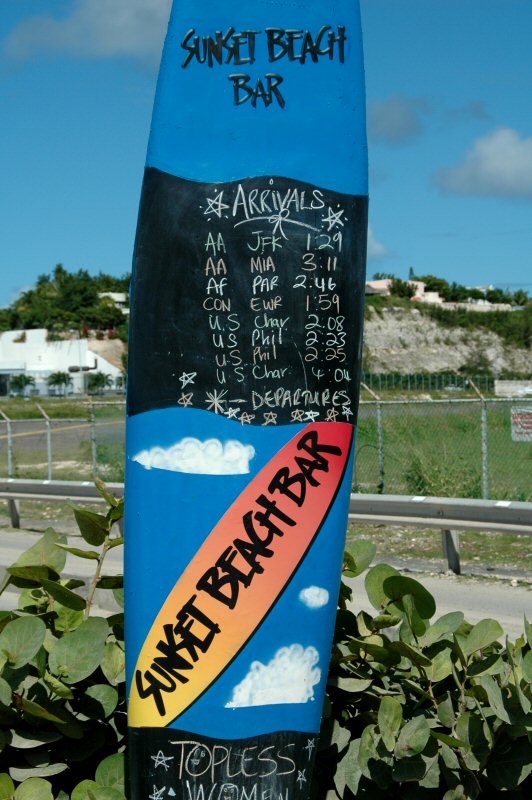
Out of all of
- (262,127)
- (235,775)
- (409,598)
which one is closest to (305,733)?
(235,775)

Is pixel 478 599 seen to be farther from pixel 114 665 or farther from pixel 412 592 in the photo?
pixel 114 665

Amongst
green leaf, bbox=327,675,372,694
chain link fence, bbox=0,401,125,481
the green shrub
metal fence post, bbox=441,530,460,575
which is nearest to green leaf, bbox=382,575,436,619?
the green shrub

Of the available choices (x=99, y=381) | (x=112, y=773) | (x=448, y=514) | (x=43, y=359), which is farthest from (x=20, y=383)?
(x=112, y=773)

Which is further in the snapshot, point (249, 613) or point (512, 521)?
point (512, 521)

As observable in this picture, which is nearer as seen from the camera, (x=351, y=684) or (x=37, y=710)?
(x=37, y=710)

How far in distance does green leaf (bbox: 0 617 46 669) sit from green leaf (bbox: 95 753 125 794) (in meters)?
0.43

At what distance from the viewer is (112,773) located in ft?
10.3

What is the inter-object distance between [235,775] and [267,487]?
807 mm

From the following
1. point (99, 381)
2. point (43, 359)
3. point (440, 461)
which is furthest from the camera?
point (43, 359)

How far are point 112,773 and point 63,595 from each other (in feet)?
1.85

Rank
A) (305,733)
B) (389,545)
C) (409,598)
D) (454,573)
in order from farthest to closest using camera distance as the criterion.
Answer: (389,545) → (454,573) → (409,598) → (305,733)

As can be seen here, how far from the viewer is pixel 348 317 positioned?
3.08 m

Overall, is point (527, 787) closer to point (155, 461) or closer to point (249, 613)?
point (249, 613)

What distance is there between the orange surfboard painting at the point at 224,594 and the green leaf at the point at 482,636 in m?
0.69
